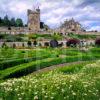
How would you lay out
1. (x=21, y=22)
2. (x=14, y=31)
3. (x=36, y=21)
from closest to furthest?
(x=14, y=31) < (x=36, y=21) < (x=21, y=22)

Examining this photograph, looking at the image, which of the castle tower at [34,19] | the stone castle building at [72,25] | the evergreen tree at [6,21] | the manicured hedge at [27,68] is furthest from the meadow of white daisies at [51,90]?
the stone castle building at [72,25]

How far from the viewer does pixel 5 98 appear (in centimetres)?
862

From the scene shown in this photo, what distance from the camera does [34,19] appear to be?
85.2m

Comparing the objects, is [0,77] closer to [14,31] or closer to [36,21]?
[14,31]

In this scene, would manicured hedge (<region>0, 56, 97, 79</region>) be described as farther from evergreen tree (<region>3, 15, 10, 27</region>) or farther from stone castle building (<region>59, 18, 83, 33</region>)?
stone castle building (<region>59, 18, 83, 33</region>)

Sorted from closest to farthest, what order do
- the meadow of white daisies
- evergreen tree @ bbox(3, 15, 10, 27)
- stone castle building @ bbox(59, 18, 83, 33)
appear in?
the meadow of white daisies → evergreen tree @ bbox(3, 15, 10, 27) → stone castle building @ bbox(59, 18, 83, 33)

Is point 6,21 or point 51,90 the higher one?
point 6,21

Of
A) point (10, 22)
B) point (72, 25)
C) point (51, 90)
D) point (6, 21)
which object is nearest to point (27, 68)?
point (51, 90)

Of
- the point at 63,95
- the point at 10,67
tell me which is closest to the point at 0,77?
the point at 10,67

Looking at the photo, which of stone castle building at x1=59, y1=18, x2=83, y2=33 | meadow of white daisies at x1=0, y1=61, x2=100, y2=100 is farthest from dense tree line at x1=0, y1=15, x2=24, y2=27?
meadow of white daisies at x1=0, y1=61, x2=100, y2=100

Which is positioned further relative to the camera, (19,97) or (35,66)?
(35,66)

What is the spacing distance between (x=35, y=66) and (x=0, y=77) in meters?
2.80

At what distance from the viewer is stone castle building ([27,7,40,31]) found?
277 ft

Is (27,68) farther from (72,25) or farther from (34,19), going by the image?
(72,25)
